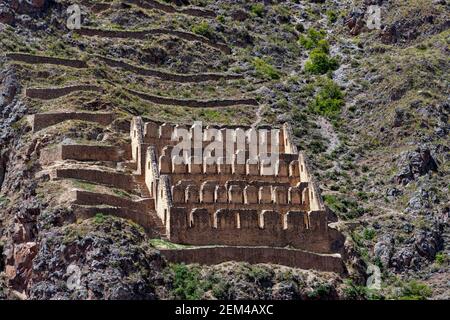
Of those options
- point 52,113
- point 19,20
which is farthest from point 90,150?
point 19,20

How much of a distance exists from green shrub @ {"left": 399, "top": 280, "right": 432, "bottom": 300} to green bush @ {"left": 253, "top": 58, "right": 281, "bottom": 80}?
81.8 ft

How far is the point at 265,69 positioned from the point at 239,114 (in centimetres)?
961

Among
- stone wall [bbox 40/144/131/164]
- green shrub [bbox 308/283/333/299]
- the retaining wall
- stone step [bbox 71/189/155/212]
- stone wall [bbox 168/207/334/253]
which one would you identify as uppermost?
the retaining wall

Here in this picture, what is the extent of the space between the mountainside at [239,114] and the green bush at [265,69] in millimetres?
187

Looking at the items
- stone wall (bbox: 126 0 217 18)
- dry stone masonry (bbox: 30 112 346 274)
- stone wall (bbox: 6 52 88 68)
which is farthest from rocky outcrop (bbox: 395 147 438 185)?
stone wall (bbox: 126 0 217 18)

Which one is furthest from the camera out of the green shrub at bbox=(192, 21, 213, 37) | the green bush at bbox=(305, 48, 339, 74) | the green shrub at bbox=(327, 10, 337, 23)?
the green shrub at bbox=(327, 10, 337, 23)

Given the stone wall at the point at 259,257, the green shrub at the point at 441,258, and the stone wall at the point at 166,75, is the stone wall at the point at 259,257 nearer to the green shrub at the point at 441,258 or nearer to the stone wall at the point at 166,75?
the green shrub at the point at 441,258

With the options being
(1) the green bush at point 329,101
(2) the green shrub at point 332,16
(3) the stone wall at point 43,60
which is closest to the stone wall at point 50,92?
(3) the stone wall at point 43,60

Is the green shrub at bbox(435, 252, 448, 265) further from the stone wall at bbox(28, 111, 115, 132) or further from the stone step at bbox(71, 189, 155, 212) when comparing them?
the stone wall at bbox(28, 111, 115, 132)

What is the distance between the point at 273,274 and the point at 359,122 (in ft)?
83.6

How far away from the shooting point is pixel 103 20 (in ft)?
360

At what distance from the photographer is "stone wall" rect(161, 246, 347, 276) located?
80.8 m

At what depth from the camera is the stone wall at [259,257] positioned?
8081 centimetres

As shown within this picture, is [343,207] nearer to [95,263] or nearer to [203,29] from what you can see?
[95,263]
